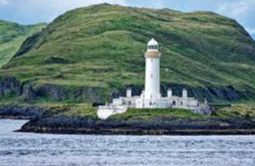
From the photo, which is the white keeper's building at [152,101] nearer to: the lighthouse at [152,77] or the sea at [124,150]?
the lighthouse at [152,77]

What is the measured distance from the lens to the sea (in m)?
92.2

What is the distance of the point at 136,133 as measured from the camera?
5157 inches

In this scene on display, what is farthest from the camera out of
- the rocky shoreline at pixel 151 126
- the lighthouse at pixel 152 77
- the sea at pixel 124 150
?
the lighthouse at pixel 152 77

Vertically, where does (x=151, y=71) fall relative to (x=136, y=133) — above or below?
above

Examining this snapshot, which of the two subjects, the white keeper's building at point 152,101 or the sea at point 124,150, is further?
the white keeper's building at point 152,101

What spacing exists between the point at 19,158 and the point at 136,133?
122 ft

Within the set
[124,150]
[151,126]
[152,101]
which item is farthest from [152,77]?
[124,150]

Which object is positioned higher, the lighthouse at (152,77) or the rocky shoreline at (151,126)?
the lighthouse at (152,77)

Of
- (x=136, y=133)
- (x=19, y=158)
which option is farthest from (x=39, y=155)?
(x=136, y=133)

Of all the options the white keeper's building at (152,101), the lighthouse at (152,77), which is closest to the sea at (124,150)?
the white keeper's building at (152,101)

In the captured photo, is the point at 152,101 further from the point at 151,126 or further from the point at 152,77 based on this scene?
the point at 151,126

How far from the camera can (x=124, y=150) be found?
355 feet

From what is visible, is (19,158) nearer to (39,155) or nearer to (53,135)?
(39,155)

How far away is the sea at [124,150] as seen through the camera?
3629 inches
